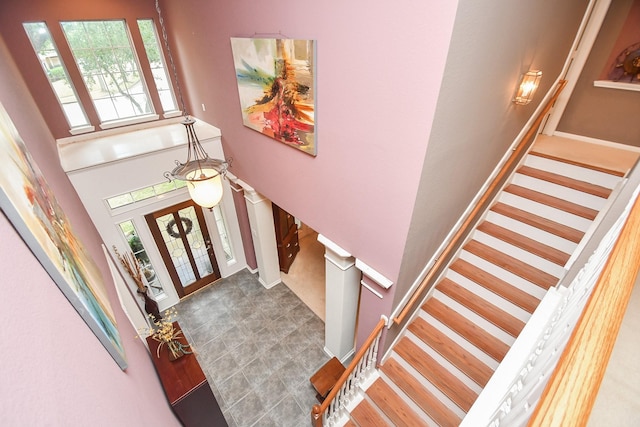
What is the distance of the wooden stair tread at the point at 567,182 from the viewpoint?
3.51 meters

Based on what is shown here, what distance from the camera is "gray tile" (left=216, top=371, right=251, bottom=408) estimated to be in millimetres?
3980

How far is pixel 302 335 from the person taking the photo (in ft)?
15.7

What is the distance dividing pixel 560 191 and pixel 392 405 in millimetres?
3452

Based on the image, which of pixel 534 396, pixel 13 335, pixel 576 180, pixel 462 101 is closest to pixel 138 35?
pixel 462 101

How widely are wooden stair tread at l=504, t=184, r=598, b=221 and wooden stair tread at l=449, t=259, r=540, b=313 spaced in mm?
1224

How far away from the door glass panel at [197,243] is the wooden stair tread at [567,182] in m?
5.31

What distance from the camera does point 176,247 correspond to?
5148 millimetres

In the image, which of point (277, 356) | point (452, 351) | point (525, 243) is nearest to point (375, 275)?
point (452, 351)

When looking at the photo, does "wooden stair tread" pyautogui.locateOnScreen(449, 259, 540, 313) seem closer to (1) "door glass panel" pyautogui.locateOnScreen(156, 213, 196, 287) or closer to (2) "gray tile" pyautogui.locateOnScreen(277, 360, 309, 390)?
(2) "gray tile" pyautogui.locateOnScreen(277, 360, 309, 390)

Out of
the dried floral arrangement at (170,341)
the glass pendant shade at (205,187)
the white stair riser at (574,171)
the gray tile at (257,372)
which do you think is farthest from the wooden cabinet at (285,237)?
the white stair riser at (574,171)

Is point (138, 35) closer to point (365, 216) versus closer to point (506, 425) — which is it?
point (365, 216)

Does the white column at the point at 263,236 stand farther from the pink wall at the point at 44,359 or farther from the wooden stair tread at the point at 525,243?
the pink wall at the point at 44,359

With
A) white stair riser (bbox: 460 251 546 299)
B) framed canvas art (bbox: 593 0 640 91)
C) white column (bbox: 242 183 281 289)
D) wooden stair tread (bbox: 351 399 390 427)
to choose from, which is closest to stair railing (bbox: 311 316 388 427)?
wooden stair tread (bbox: 351 399 390 427)

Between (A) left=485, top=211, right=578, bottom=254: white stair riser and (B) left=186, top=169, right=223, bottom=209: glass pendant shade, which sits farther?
(A) left=485, top=211, right=578, bottom=254: white stair riser
